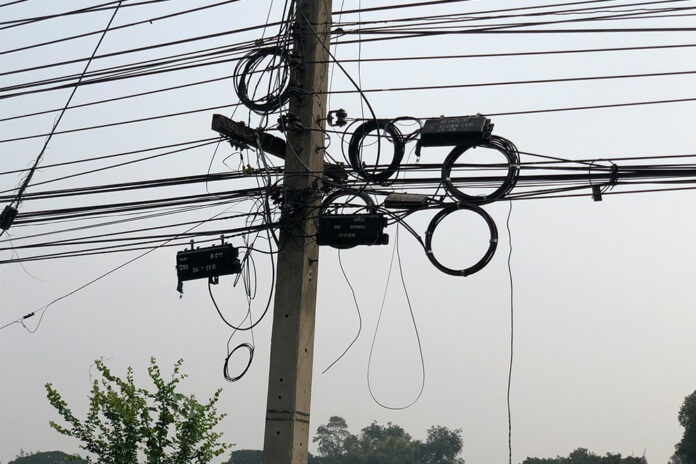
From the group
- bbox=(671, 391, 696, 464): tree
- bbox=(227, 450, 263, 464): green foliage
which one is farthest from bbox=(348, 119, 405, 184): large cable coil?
bbox=(671, 391, 696, 464): tree

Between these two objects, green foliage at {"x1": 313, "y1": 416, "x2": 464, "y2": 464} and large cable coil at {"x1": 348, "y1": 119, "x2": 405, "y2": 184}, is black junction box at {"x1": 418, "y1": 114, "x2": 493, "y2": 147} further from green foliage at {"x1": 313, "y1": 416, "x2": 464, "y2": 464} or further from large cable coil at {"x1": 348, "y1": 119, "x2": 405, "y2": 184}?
green foliage at {"x1": 313, "y1": 416, "x2": 464, "y2": 464}

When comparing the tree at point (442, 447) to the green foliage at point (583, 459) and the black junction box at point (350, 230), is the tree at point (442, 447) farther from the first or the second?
the black junction box at point (350, 230)

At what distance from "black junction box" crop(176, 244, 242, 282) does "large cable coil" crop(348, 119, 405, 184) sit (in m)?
1.60

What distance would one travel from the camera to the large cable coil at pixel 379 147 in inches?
368

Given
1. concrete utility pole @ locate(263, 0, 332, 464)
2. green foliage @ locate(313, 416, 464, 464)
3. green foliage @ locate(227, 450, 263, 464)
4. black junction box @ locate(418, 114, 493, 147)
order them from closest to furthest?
concrete utility pole @ locate(263, 0, 332, 464)
black junction box @ locate(418, 114, 493, 147)
green foliage @ locate(227, 450, 263, 464)
green foliage @ locate(313, 416, 464, 464)

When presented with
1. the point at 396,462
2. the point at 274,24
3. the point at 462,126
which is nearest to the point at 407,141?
the point at 462,126

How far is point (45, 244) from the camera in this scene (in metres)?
12.5

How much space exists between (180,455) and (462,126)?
6.88 meters

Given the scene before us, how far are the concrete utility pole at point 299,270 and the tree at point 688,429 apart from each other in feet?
208

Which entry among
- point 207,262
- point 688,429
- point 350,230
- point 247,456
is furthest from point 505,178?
point 688,429

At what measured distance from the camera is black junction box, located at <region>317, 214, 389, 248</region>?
864 centimetres

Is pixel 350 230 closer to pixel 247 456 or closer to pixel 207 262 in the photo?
pixel 207 262

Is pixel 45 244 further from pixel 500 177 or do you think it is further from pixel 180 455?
pixel 500 177

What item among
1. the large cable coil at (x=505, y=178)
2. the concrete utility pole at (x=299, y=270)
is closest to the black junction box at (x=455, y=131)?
the large cable coil at (x=505, y=178)
